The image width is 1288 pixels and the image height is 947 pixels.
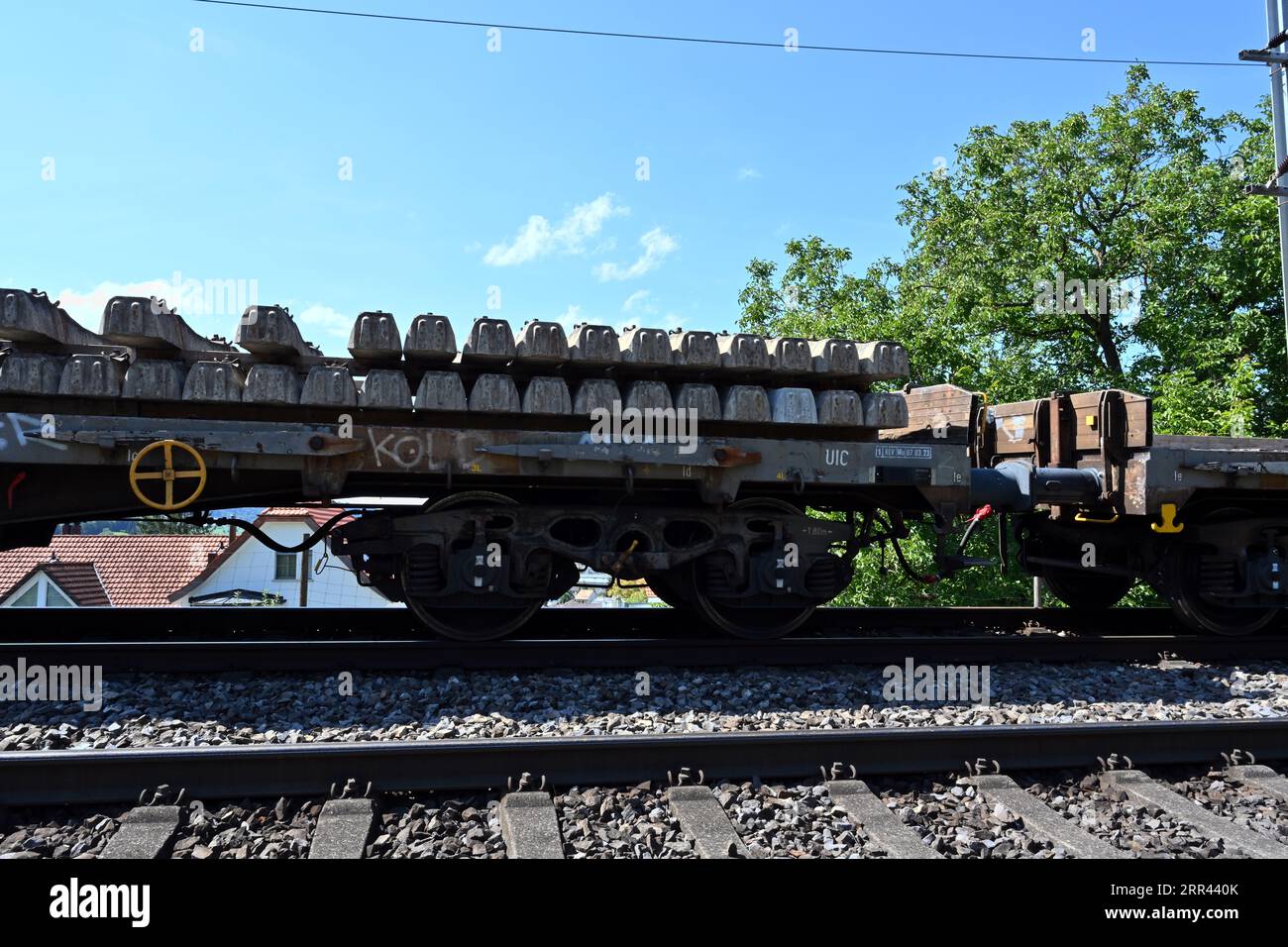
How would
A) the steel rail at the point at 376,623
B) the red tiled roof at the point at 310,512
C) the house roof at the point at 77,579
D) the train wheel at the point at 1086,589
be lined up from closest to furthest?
1. the red tiled roof at the point at 310,512
2. the steel rail at the point at 376,623
3. the train wheel at the point at 1086,589
4. the house roof at the point at 77,579

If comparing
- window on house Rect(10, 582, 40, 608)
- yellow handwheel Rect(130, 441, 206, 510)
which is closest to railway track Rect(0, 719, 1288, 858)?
yellow handwheel Rect(130, 441, 206, 510)

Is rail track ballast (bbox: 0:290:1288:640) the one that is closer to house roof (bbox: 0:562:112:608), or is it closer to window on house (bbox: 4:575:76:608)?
house roof (bbox: 0:562:112:608)

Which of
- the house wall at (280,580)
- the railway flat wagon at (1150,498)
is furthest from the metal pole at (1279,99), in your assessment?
the house wall at (280,580)

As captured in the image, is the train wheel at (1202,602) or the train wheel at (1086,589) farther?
the train wheel at (1086,589)

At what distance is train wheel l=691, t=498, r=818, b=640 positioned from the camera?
7.16m

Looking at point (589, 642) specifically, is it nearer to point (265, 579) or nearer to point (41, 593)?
point (41, 593)

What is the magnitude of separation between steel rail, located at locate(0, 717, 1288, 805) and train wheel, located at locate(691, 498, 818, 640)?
98.0 inches

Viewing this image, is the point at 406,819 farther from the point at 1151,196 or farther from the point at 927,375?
the point at 1151,196

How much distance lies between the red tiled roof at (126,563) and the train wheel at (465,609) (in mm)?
26158

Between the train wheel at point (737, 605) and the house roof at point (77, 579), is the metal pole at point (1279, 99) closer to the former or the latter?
the train wheel at point (737, 605)

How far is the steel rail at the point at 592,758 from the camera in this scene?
4.00 metres

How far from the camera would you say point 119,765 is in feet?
13.2
